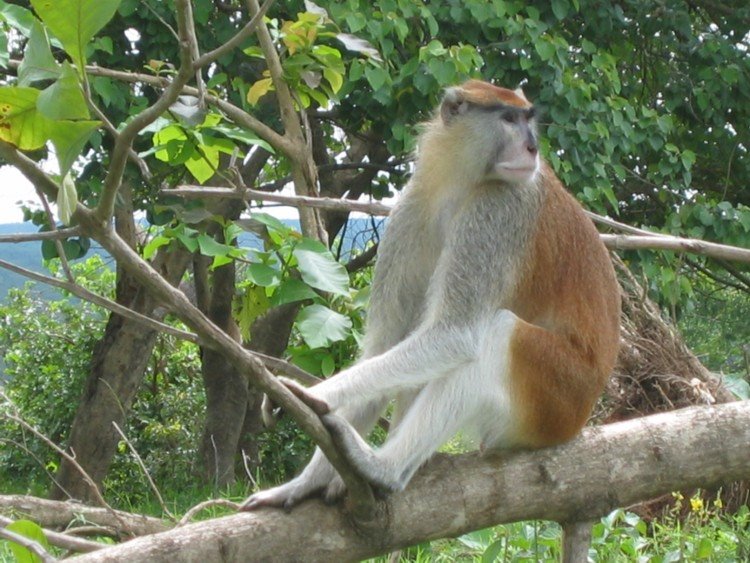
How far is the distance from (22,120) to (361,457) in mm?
1543

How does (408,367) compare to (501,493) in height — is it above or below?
above

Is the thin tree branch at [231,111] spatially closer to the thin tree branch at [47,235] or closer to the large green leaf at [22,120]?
the thin tree branch at [47,235]

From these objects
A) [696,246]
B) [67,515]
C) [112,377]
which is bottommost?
[112,377]

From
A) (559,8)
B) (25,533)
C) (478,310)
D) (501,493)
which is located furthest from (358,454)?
(559,8)

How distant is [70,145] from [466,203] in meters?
2.12

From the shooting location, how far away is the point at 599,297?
11.8ft

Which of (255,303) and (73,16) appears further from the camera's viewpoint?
(255,303)

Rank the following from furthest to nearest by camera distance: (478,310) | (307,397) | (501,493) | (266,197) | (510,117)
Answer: (266,197) < (510,117) < (478,310) < (501,493) < (307,397)

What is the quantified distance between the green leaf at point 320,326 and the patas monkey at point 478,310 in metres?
0.19

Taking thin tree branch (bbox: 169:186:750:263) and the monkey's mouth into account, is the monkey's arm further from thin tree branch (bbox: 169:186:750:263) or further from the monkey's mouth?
thin tree branch (bbox: 169:186:750:263)

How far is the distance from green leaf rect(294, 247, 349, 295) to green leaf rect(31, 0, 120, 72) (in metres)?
1.83

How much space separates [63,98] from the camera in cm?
156

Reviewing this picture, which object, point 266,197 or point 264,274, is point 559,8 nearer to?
point 266,197

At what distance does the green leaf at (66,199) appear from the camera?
5.46 feet
